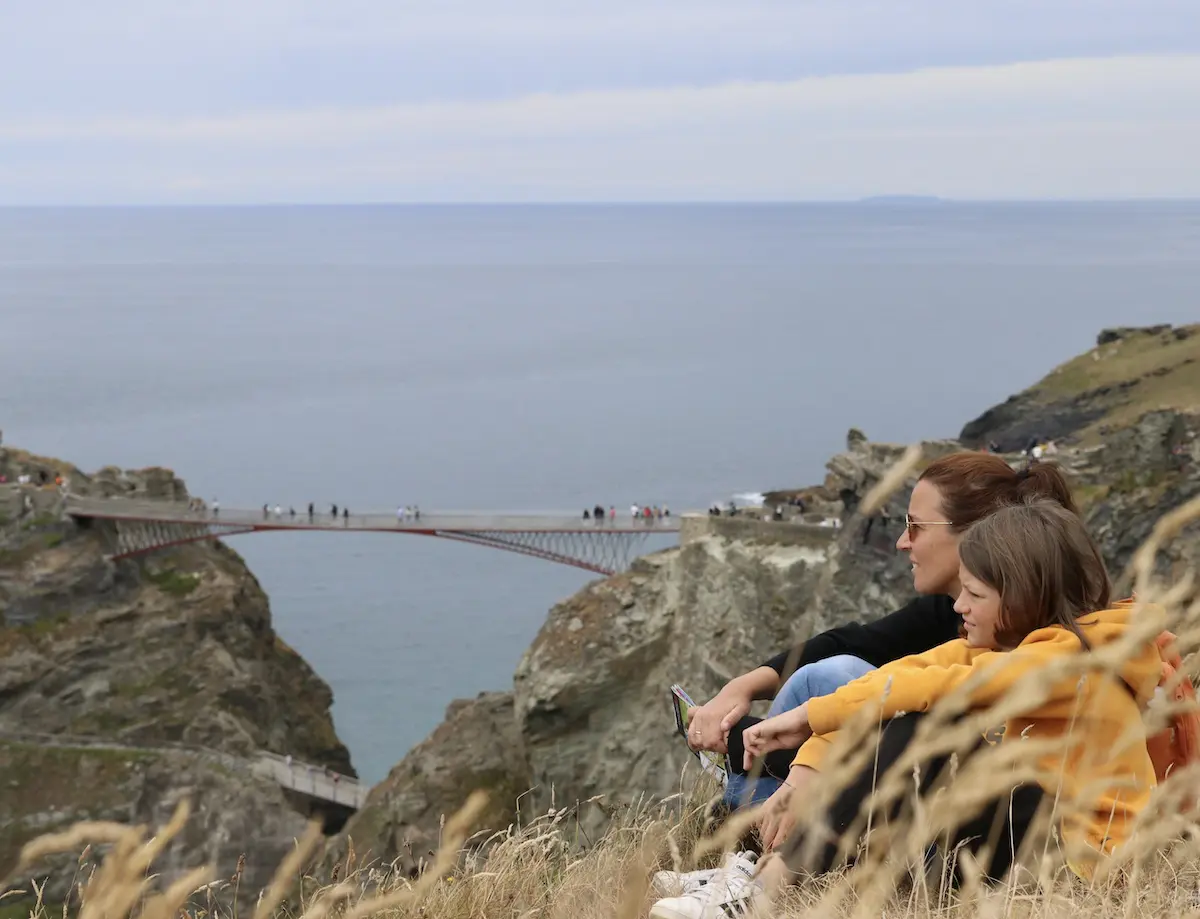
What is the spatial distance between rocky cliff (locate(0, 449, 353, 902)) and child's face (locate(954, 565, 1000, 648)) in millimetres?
32488

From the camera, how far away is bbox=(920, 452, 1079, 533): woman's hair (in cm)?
431

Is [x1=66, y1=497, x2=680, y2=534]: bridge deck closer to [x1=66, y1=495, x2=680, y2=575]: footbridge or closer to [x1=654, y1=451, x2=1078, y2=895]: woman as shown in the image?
[x1=66, y1=495, x2=680, y2=575]: footbridge

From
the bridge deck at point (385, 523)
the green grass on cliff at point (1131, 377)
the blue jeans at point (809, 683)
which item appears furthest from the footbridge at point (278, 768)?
the blue jeans at point (809, 683)

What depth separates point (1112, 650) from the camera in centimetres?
277

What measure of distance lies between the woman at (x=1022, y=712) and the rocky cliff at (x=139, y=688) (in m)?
32.3

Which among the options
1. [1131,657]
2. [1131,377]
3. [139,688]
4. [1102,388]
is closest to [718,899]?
[1131,657]

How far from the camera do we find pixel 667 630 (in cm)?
3088

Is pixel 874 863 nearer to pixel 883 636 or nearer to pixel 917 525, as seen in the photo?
pixel 917 525

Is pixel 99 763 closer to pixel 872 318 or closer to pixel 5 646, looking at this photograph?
pixel 5 646

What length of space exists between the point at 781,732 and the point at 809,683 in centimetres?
42

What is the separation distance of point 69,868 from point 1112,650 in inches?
1288

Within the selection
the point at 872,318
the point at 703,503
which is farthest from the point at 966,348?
the point at 703,503

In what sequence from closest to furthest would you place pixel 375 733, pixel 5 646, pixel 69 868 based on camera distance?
pixel 69 868 → pixel 5 646 → pixel 375 733

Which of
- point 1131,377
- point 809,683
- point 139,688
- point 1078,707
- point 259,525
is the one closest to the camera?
point 1078,707
